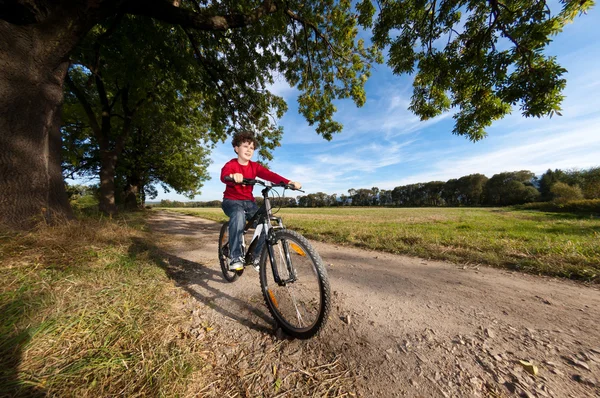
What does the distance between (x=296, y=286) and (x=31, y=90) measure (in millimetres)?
5109

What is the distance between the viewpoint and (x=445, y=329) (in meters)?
1.78

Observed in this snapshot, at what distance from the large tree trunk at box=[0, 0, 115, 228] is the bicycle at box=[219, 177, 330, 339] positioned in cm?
336

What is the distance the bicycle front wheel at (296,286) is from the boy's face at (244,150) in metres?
1.39

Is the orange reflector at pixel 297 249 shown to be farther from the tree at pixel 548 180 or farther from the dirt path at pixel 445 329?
the tree at pixel 548 180

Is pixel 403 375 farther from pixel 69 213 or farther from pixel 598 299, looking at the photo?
pixel 69 213

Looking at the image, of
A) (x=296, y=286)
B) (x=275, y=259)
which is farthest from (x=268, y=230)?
(x=296, y=286)

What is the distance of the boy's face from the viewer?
2891mm

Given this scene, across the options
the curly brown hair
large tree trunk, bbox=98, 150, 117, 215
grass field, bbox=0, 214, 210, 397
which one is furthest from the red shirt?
large tree trunk, bbox=98, 150, 117, 215

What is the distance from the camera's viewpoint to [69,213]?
12.1ft

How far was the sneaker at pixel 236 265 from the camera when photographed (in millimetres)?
2596

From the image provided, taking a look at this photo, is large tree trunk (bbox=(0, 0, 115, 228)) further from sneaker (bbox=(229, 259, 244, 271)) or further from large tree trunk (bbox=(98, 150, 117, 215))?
large tree trunk (bbox=(98, 150, 117, 215))

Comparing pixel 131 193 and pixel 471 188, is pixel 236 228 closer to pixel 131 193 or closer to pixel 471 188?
pixel 131 193

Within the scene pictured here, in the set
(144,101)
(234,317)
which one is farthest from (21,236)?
(144,101)

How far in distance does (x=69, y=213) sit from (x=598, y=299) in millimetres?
8269
